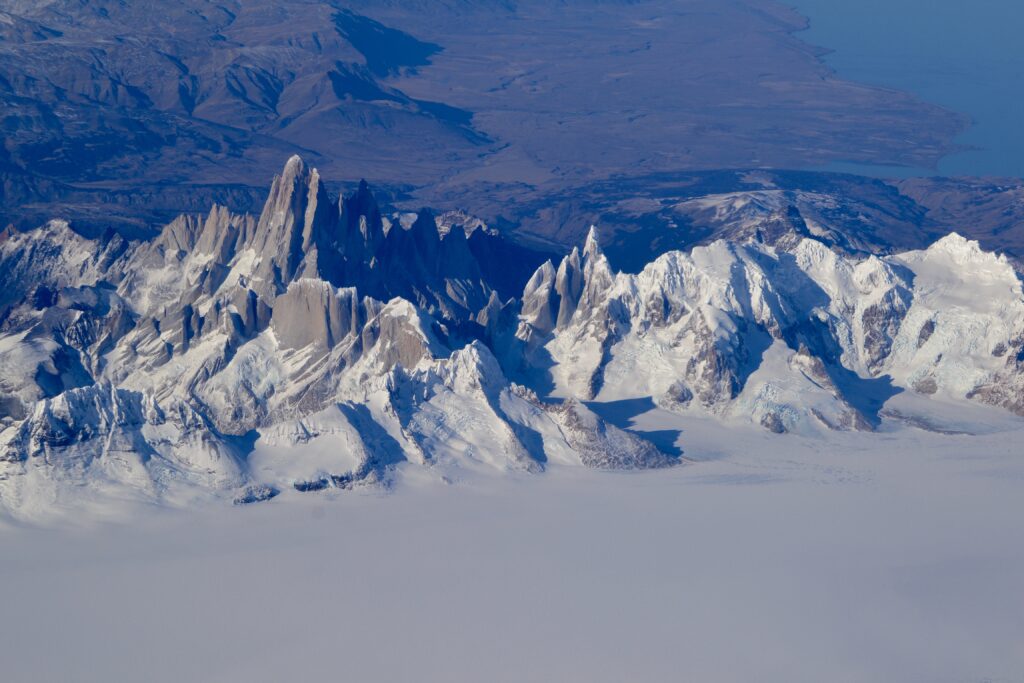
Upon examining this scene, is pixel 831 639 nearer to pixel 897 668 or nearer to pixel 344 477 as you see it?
pixel 897 668

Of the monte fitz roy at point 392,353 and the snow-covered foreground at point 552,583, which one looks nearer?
the snow-covered foreground at point 552,583

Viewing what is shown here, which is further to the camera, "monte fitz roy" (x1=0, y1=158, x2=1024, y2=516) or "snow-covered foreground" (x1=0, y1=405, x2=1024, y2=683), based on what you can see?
"monte fitz roy" (x1=0, y1=158, x2=1024, y2=516)

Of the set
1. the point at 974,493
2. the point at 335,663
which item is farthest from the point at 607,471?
the point at 335,663

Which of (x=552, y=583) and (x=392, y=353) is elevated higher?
(x=392, y=353)

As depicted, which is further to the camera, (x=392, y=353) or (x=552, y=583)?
(x=392, y=353)
